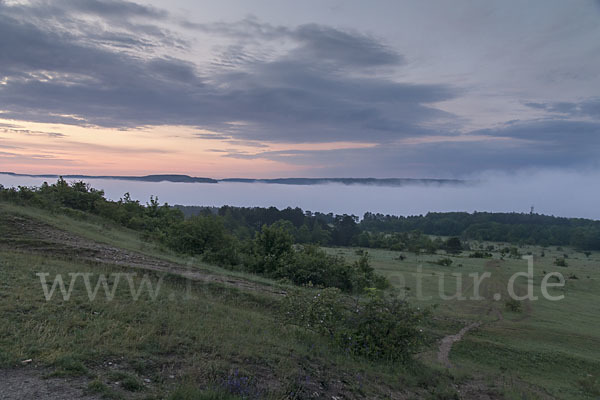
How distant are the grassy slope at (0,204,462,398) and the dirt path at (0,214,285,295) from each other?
331cm

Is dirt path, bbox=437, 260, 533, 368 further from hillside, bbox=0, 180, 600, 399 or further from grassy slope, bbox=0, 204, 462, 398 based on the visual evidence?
grassy slope, bbox=0, 204, 462, 398

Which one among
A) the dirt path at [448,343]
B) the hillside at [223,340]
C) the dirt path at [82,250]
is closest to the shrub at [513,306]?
the hillside at [223,340]

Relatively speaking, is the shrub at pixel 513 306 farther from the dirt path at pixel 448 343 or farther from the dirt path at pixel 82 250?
the dirt path at pixel 82 250

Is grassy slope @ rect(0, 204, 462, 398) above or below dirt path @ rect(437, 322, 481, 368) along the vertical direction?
above

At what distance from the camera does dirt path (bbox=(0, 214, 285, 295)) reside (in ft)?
44.1

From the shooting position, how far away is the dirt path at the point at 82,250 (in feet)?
44.1

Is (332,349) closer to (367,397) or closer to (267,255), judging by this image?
(367,397)

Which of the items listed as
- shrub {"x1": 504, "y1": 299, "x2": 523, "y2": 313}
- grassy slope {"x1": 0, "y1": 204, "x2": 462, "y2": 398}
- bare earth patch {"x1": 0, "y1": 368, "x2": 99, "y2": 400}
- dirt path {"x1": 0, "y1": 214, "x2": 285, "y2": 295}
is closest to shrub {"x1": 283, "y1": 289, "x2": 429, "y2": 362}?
grassy slope {"x1": 0, "y1": 204, "x2": 462, "y2": 398}

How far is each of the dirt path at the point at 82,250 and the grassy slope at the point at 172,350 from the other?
10.9ft

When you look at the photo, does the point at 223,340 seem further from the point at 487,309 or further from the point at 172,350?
the point at 487,309

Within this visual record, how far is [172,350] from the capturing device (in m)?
6.52

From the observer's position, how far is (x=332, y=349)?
8461 mm

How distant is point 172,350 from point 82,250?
953cm

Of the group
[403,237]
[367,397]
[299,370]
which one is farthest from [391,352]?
[403,237]
